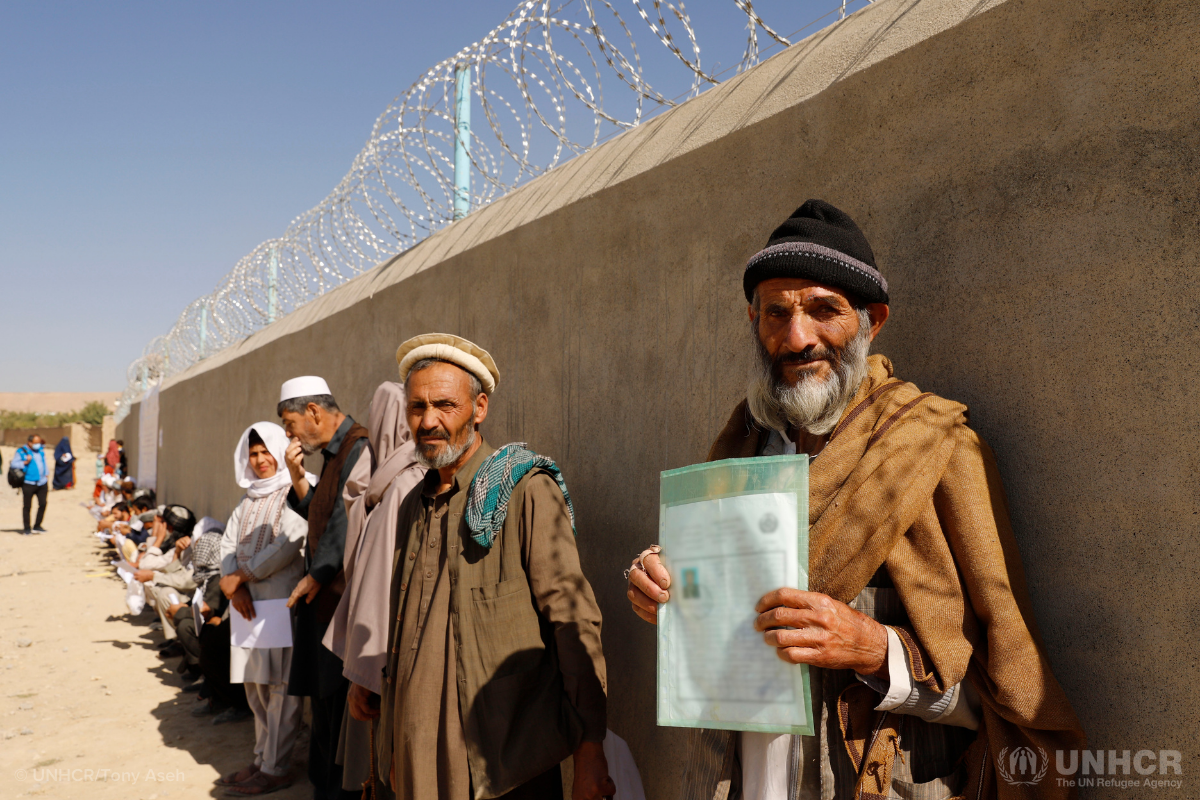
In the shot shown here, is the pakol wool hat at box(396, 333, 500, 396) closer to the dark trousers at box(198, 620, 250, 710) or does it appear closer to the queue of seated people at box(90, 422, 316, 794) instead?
the queue of seated people at box(90, 422, 316, 794)

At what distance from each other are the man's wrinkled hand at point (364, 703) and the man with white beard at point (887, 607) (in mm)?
1616

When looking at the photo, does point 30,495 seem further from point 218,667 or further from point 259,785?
point 259,785

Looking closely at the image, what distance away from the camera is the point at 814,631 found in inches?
52.1

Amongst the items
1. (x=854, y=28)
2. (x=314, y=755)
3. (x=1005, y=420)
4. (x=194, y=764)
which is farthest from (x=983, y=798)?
(x=194, y=764)

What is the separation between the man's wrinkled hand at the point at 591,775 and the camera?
2275mm

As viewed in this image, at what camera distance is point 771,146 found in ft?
8.00

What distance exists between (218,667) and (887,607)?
17.9ft

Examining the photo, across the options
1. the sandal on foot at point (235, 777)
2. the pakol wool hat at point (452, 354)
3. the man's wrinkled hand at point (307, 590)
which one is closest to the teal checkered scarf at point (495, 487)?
the pakol wool hat at point (452, 354)

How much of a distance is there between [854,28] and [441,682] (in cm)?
222

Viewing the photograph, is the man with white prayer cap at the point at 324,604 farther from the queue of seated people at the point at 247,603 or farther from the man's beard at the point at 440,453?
the man's beard at the point at 440,453

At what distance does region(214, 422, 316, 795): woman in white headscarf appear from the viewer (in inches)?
175

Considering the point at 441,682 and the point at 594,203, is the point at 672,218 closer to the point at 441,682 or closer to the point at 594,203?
the point at 594,203

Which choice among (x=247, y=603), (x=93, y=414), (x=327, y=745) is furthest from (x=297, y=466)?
(x=93, y=414)

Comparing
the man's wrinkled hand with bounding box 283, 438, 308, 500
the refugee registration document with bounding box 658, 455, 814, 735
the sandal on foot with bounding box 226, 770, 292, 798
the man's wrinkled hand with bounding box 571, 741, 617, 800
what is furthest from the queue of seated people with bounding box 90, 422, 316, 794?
the refugee registration document with bounding box 658, 455, 814, 735
